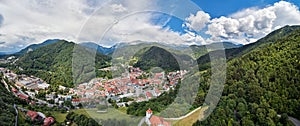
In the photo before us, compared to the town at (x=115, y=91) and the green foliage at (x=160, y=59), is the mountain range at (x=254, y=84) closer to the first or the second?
the green foliage at (x=160, y=59)

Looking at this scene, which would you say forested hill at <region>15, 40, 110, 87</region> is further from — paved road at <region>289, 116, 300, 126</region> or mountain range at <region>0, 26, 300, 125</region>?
paved road at <region>289, 116, 300, 126</region>

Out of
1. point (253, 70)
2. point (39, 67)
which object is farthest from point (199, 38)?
point (39, 67)

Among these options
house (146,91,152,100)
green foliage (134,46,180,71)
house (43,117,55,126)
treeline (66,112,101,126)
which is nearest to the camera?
treeline (66,112,101,126)

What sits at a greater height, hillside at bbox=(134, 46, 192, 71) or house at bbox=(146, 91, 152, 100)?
hillside at bbox=(134, 46, 192, 71)

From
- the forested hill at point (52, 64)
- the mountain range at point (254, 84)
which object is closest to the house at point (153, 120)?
the mountain range at point (254, 84)

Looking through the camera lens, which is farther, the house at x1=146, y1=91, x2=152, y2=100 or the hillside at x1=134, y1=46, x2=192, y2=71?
the house at x1=146, y1=91, x2=152, y2=100

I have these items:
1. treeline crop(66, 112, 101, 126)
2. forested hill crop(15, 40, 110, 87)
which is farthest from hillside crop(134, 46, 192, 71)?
forested hill crop(15, 40, 110, 87)

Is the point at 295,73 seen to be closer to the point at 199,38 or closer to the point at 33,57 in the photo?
the point at 199,38

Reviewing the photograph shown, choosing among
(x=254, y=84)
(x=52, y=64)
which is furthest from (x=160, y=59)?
(x=52, y=64)

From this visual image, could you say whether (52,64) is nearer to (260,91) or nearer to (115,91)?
(115,91)
